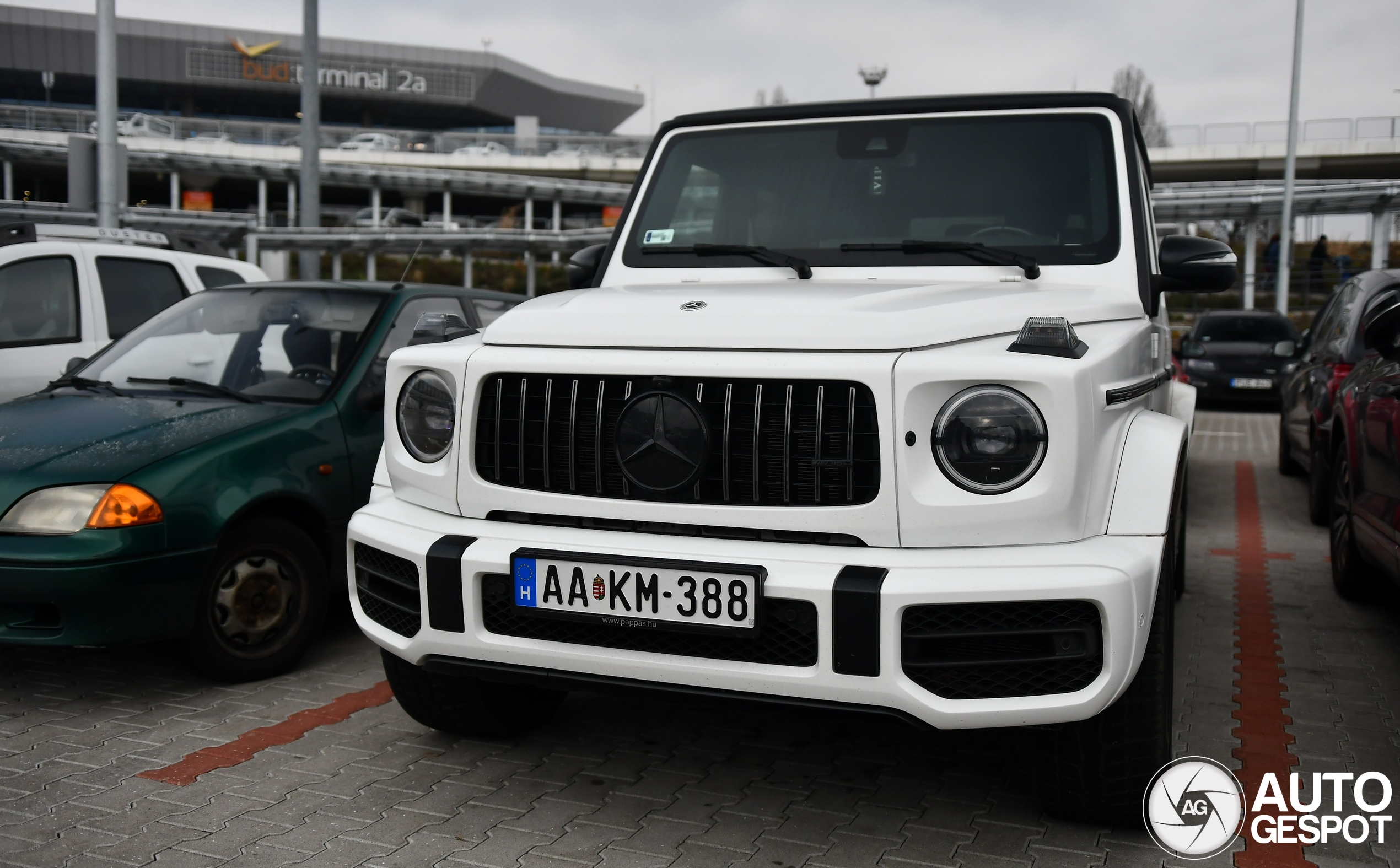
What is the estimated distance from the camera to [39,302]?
7078mm

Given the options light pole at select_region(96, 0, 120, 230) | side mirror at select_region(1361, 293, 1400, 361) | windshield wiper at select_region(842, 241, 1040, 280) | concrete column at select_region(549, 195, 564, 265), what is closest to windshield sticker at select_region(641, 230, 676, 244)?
windshield wiper at select_region(842, 241, 1040, 280)

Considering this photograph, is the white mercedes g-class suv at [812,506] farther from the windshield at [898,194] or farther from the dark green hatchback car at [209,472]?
the dark green hatchback car at [209,472]

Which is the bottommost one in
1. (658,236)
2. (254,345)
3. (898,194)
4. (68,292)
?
(254,345)

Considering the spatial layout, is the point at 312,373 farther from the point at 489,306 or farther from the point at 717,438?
the point at 717,438

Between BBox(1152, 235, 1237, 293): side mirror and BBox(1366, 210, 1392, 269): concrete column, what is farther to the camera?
BBox(1366, 210, 1392, 269): concrete column

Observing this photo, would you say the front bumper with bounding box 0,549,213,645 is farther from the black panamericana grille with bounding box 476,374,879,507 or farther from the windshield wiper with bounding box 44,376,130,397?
the black panamericana grille with bounding box 476,374,879,507

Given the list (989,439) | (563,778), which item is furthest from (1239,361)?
(989,439)

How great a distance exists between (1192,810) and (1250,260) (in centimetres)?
3422

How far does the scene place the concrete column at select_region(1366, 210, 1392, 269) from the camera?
31.7 meters

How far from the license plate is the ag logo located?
3.93 feet

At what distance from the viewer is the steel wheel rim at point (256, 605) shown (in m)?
4.39

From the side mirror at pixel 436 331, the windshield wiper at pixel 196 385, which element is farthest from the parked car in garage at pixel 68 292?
the side mirror at pixel 436 331

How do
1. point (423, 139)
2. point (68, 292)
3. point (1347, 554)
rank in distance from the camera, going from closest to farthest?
point (1347, 554) < point (68, 292) < point (423, 139)

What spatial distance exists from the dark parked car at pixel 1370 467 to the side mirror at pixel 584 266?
304 cm
